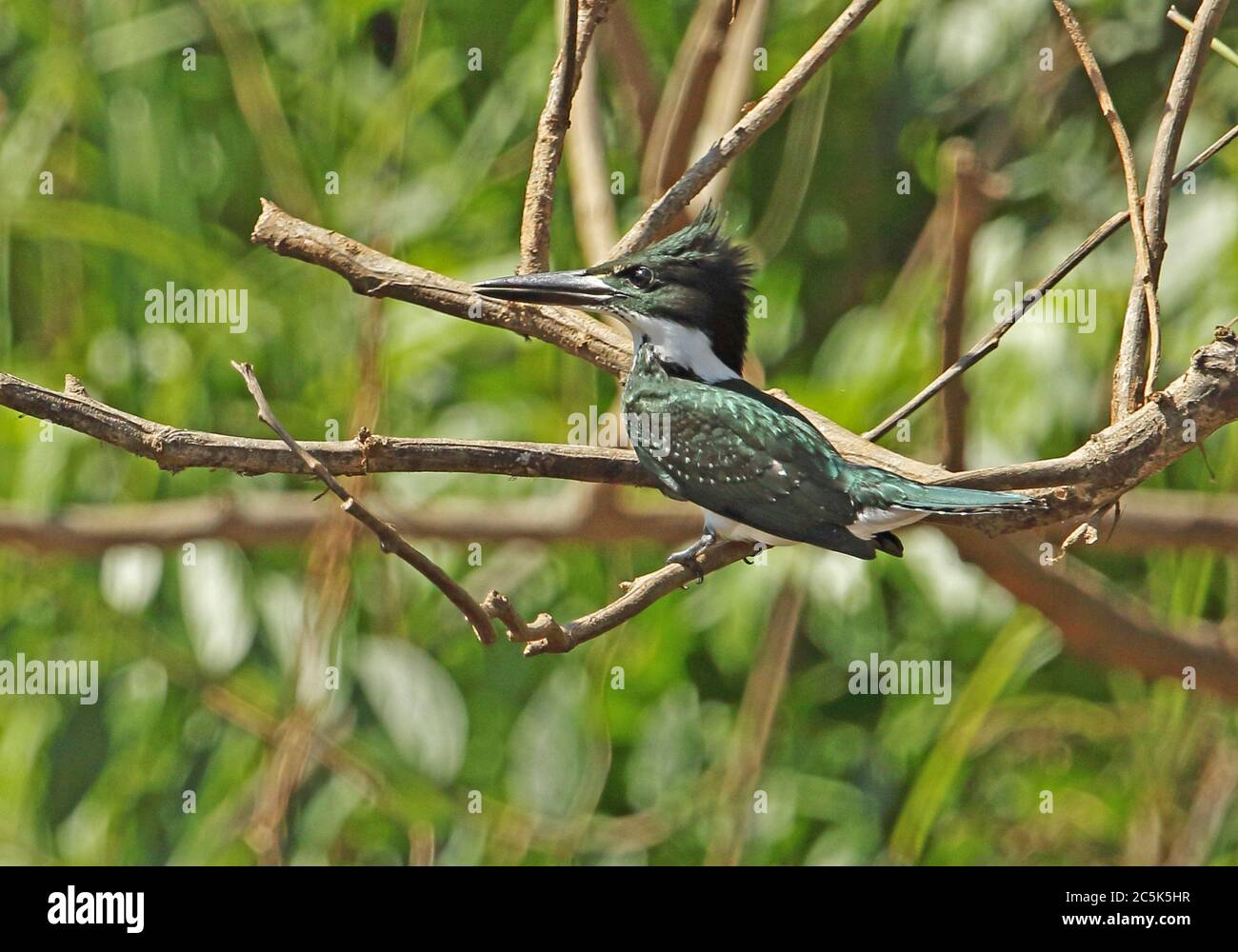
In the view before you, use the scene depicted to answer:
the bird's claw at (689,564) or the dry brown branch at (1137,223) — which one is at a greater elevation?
the dry brown branch at (1137,223)

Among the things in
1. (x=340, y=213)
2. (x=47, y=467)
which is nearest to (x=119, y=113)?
(x=340, y=213)

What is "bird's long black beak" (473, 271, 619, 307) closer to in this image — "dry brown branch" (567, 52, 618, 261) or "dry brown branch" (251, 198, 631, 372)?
"dry brown branch" (251, 198, 631, 372)

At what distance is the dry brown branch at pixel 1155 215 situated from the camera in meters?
1.37

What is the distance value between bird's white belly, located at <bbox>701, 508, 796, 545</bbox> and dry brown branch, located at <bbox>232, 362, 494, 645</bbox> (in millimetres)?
327

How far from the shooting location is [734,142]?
5.18ft

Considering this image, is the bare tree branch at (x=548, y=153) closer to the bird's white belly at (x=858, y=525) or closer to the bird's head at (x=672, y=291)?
the bird's head at (x=672, y=291)

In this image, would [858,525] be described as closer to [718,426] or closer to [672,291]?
[718,426]

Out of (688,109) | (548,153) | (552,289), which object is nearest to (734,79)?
(688,109)

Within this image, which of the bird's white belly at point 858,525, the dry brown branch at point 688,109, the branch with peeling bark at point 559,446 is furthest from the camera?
the dry brown branch at point 688,109

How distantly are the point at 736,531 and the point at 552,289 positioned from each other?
12.2 inches

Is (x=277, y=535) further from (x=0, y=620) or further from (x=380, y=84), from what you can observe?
(x=380, y=84)

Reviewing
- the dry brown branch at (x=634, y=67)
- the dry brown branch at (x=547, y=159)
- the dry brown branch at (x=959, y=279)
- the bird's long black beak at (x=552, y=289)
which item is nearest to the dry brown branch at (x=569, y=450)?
the bird's long black beak at (x=552, y=289)

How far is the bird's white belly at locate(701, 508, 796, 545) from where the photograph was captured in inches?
54.9

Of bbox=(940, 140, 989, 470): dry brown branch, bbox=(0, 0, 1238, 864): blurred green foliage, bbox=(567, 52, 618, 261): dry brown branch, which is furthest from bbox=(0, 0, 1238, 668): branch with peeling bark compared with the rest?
bbox=(0, 0, 1238, 864): blurred green foliage
